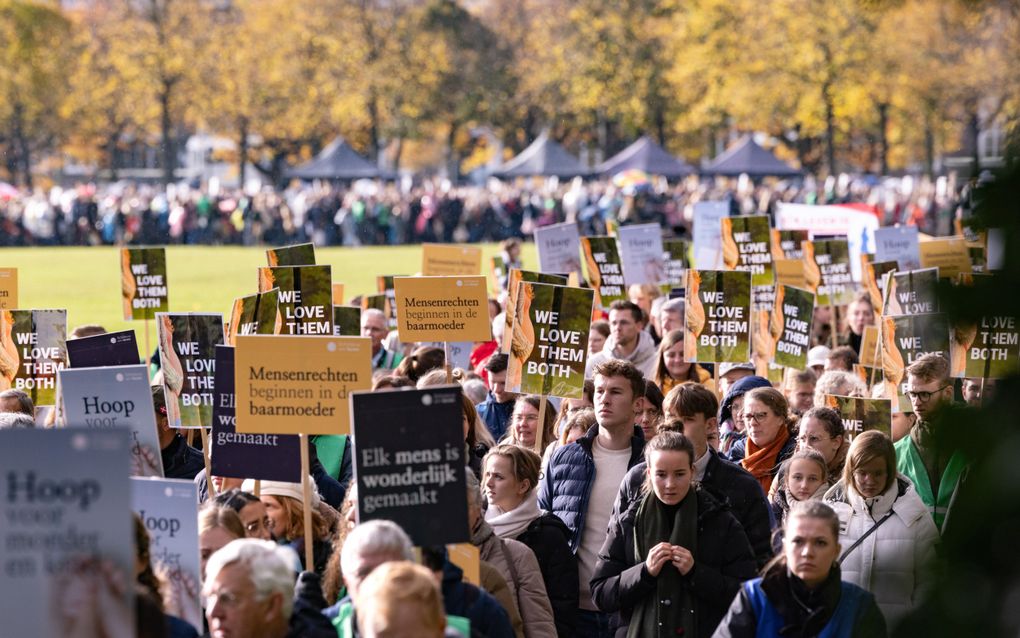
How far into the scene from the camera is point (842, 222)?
69.0ft

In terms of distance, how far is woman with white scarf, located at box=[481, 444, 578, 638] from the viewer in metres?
6.91

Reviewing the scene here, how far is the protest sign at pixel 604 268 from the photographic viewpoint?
15883 mm

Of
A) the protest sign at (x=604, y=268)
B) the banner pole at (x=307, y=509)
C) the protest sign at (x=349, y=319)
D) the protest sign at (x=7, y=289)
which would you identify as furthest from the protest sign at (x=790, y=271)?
the banner pole at (x=307, y=509)

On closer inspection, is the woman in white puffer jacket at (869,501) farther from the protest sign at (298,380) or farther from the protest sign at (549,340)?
the protest sign at (549,340)

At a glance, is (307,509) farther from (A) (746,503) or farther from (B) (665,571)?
(A) (746,503)

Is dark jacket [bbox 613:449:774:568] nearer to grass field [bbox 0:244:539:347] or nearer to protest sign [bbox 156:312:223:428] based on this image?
protest sign [bbox 156:312:223:428]

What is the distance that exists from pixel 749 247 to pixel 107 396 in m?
9.13

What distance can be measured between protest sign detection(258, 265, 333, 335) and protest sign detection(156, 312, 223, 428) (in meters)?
1.75

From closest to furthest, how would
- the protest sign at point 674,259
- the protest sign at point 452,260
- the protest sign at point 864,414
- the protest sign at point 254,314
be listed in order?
1. the protest sign at point 864,414
2. the protest sign at point 254,314
3. the protest sign at point 452,260
4. the protest sign at point 674,259

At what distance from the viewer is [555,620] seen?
703 centimetres

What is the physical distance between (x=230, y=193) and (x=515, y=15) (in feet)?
107

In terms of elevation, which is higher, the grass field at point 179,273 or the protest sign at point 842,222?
the protest sign at point 842,222

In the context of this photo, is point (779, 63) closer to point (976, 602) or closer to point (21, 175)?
point (21, 175)

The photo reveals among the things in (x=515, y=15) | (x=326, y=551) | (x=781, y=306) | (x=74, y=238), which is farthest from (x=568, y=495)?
(x=515, y=15)
